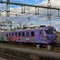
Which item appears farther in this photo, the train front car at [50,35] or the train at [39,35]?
the train at [39,35]

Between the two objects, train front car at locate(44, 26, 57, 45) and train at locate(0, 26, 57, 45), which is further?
train at locate(0, 26, 57, 45)

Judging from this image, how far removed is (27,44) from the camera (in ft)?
123

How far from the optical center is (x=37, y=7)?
36125 millimetres

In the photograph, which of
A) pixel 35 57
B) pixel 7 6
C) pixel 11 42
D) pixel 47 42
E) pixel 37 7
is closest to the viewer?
pixel 35 57

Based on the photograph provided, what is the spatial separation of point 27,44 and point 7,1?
8407 mm

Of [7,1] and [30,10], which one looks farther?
[30,10]

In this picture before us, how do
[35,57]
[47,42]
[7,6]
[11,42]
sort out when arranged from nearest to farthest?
[35,57] → [47,42] → [7,6] → [11,42]

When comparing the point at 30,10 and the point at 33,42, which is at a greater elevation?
the point at 30,10

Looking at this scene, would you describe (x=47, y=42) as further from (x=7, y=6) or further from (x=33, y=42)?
(x=7, y=6)

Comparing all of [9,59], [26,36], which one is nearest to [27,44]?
[26,36]

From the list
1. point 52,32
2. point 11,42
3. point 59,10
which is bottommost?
point 11,42

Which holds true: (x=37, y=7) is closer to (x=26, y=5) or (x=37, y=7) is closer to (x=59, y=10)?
(x=26, y=5)

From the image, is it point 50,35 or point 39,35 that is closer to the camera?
point 50,35

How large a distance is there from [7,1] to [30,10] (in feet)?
31.6
